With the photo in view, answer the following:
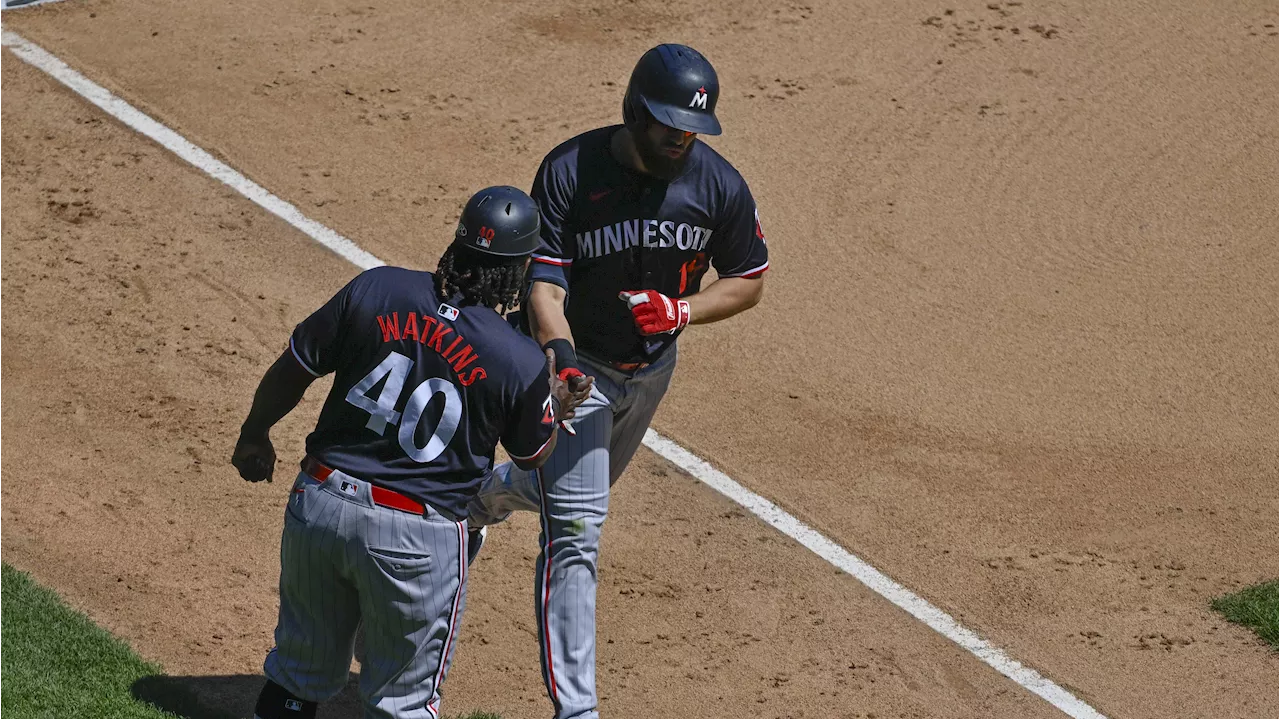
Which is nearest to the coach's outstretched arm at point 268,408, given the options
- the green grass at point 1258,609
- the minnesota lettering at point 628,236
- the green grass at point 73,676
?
the green grass at point 73,676

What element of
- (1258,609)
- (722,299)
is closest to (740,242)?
(722,299)

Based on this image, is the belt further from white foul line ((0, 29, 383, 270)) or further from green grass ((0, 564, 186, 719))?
white foul line ((0, 29, 383, 270))

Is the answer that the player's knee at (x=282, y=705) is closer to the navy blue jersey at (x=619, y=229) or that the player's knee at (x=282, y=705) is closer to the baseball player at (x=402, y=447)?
the baseball player at (x=402, y=447)

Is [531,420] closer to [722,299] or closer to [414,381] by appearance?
[414,381]

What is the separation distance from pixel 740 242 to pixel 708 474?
5.94 ft

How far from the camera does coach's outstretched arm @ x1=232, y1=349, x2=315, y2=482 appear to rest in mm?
4359

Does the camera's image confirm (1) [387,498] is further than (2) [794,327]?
No

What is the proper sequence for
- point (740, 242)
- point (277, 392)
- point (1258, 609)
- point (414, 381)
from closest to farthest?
point (414, 381), point (277, 392), point (740, 242), point (1258, 609)

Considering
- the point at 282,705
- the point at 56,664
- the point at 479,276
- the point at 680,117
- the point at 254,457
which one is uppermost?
the point at 680,117

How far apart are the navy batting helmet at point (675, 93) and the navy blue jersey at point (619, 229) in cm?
20

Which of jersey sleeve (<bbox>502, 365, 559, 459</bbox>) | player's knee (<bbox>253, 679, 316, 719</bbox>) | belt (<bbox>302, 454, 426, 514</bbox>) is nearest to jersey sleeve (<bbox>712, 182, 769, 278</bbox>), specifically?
jersey sleeve (<bbox>502, 365, 559, 459</bbox>)

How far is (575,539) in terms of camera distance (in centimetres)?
507

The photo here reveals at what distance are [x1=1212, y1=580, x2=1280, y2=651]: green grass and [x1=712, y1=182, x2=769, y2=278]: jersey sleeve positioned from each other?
2.60m

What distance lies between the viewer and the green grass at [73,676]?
4906mm
